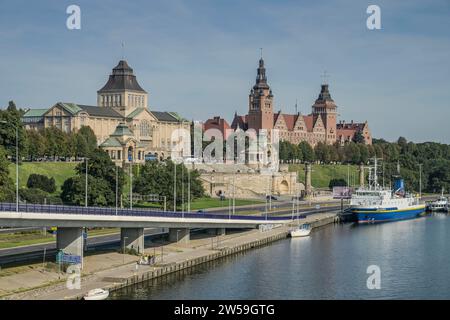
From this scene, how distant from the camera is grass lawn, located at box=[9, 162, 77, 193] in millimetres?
121400

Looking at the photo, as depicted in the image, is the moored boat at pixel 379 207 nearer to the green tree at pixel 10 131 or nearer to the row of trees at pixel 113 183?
the row of trees at pixel 113 183

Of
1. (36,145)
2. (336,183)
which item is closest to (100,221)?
(36,145)

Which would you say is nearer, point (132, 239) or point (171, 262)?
point (171, 262)

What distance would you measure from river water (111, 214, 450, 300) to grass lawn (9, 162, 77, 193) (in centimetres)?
4679

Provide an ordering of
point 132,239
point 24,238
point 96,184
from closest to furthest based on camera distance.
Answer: point 132,239 < point 24,238 < point 96,184

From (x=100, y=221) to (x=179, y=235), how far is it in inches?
670

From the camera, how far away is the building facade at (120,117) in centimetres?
17225

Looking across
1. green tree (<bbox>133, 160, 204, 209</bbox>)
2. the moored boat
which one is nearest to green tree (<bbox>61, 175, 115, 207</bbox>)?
green tree (<bbox>133, 160, 204, 209</bbox>)

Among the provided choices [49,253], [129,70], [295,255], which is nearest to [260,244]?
[295,255]

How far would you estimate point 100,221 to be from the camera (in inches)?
2692

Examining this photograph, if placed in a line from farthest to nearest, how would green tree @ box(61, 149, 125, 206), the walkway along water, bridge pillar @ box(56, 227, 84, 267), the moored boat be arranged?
the moored boat
green tree @ box(61, 149, 125, 206)
bridge pillar @ box(56, 227, 84, 267)
the walkway along water
